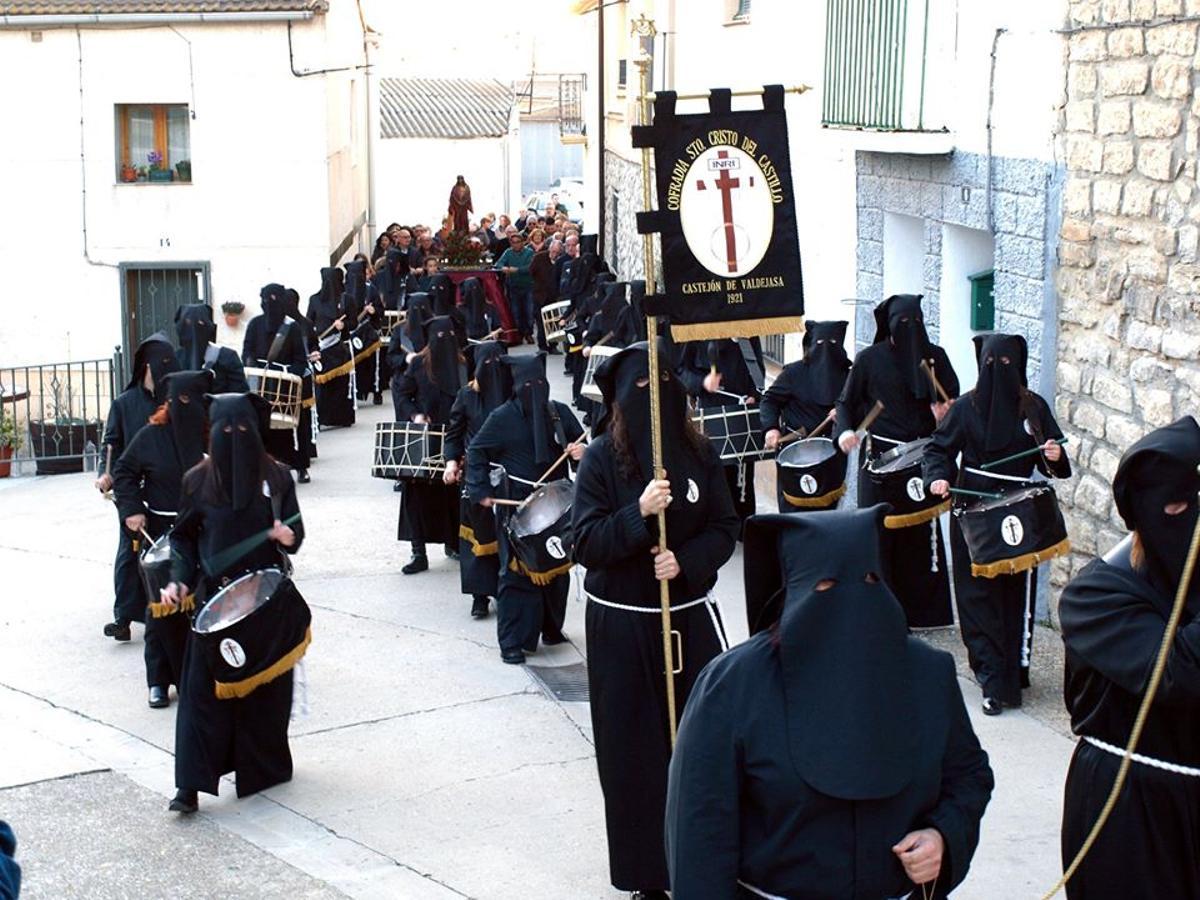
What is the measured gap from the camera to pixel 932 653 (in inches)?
164

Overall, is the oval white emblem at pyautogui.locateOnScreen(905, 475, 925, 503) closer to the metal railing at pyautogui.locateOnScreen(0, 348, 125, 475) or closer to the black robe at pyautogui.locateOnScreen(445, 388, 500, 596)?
the black robe at pyautogui.locateOnScreen(445, 388, 500, 596)

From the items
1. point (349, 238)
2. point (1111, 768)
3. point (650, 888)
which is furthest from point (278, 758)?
point (349, 238)

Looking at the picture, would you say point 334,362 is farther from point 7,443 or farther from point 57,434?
point 7,443

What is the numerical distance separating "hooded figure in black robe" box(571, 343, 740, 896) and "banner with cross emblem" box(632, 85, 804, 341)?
0.37 m

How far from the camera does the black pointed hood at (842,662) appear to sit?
3924 millimetres

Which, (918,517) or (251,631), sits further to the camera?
(918,517)

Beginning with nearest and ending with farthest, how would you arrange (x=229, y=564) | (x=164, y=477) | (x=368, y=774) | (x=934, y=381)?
1. (x=229, y=564)
2. (x=368, y=774)
3. (x=164, y=477)
4. (x=934, y=381)

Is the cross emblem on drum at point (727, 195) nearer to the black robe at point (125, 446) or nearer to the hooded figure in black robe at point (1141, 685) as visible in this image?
the hooded figure in black robe at point (1141, 685)

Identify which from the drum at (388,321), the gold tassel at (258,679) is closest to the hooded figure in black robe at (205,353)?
the gold tassel at (258,679)

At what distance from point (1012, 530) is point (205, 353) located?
802 cm

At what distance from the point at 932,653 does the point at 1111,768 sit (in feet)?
3.72

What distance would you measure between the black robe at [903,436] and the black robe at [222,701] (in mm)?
3816

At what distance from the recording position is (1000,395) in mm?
9414

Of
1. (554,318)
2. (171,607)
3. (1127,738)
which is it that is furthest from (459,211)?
(1127,738)
